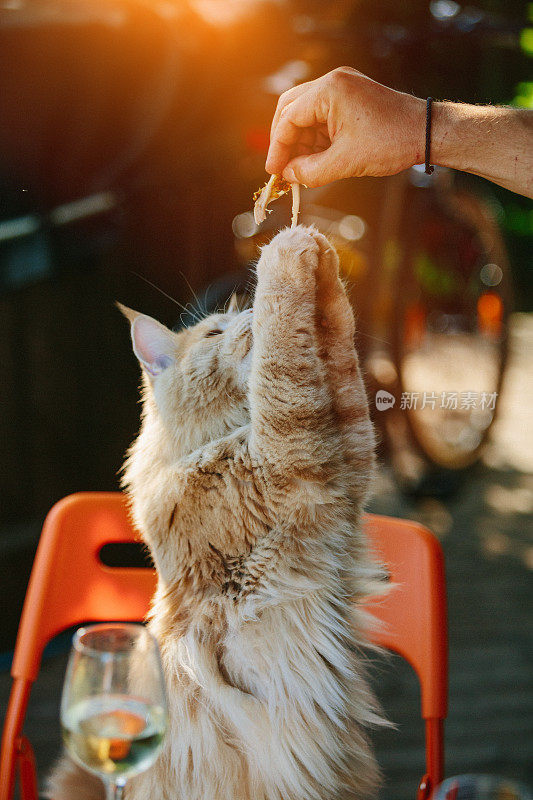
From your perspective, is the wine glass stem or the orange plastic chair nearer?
the wine glass stem

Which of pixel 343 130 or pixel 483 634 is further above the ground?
pixel 343 130

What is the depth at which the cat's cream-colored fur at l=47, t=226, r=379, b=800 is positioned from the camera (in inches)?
43.9

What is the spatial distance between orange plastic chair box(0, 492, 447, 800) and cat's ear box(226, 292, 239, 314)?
414mm

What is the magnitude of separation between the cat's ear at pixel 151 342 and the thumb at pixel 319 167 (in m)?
0.35

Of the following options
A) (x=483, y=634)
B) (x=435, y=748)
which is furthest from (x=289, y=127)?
(x=483, y=634)

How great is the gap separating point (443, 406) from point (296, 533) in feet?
1.83

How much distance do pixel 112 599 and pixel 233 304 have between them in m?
0.59

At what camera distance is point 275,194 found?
1.26 meters

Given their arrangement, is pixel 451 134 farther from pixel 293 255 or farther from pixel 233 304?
pixel 233 304

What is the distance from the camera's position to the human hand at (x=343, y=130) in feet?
3.83

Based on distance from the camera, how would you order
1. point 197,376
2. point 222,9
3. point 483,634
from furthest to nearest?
point 483,634 < point 222,9 < point 197,376

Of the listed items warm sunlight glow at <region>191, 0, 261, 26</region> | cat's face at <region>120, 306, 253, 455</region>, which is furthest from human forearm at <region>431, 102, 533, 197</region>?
warm sunlight glow at <region>191, 0, 261, 26</region>

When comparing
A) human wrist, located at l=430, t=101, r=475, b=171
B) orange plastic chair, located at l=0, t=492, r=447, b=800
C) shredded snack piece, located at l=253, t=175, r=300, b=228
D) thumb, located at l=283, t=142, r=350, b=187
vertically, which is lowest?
orange plastic chair, located at l=0, t=492, r=447, b=800

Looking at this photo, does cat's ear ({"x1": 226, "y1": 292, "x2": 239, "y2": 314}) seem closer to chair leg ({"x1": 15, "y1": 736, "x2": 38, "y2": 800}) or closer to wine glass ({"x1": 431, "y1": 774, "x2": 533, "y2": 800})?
chair leg ({"x1": 15, "y1": 736, "x2": 38, "y2": 800})
